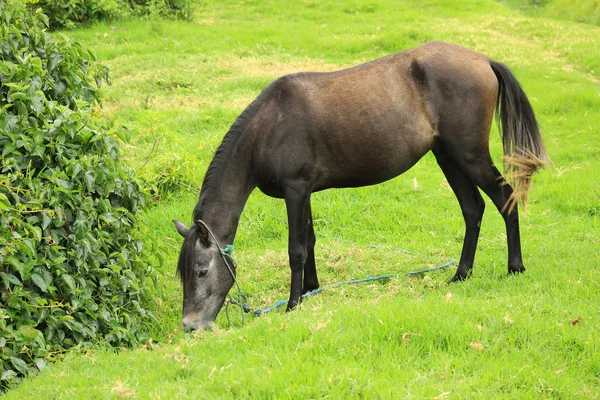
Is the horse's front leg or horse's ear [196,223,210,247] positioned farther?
the horse's front leg

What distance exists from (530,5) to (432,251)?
22.4 metres

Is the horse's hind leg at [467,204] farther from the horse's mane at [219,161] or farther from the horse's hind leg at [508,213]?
the horse's mane at [219,161]

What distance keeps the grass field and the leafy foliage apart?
56cm

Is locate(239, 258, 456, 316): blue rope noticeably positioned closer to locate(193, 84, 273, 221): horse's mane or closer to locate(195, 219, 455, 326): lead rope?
locate(195, 219, 455, 326): lead rope

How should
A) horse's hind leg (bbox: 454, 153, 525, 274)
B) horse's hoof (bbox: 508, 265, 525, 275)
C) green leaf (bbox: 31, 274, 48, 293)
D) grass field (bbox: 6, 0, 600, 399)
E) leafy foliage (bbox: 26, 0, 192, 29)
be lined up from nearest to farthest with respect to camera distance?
grass field (bbox: 6, 0, 600, 399)
green leaf (bbox: 31, 274, 48, 293)
horse's hind leg (bbox: 454, 153, 525, 274)
horse's hoof (bbox: 508, 265, 525, 275)
leafy foliage (bbox: 26, 0, 192, 29)

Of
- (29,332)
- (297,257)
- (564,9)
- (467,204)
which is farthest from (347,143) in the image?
(564,9)

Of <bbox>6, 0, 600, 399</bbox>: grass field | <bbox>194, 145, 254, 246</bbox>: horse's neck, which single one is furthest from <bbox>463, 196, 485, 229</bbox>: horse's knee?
<bbox>194, 145, 254, 246</bbox>: horse's neck

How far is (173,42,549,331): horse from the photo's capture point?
6422mm

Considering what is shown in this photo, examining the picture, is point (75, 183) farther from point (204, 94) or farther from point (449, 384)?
point (204, 94)

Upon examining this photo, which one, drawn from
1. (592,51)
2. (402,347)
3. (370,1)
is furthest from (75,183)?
(370,1)

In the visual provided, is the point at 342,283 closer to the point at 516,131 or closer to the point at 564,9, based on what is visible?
the point at 516,131

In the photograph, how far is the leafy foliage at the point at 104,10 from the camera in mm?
17692

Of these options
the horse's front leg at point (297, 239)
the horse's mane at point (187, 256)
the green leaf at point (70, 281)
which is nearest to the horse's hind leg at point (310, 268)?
the horse's front leg at point (297, 239)

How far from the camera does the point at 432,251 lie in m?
8.11
